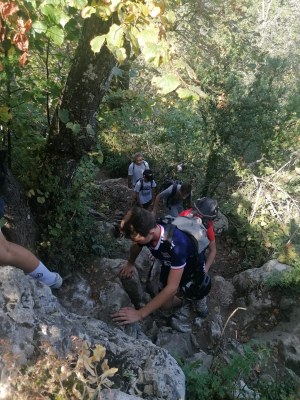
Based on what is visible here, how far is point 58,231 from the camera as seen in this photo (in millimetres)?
4625

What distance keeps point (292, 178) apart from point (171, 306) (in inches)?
183

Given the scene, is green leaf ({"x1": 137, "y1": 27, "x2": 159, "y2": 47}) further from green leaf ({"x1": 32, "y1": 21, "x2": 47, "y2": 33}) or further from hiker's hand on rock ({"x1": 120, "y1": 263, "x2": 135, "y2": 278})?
hiker's hand on rock ({"x1": 120, "y1": 263, "x2": 135, "y2": 278})

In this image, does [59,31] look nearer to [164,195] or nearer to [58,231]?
[58,231]

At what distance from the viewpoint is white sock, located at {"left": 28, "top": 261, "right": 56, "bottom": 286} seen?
329cm

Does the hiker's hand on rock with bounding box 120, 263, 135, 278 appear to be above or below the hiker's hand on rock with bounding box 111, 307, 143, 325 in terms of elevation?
below

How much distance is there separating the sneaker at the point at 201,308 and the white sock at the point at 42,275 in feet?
8.98

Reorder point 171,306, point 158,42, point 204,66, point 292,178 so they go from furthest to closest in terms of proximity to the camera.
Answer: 1. point 204,66
2. point 292,178
3. point 171,306
4. point 158,42

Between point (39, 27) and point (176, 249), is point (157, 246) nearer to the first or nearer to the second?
point (176, 249)

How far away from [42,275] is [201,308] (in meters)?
3.01

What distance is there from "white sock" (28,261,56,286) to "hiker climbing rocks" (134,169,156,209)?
4.35 meters

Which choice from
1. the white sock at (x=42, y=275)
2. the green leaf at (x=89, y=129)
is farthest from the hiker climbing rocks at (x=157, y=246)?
the green leaf at (x=89, y=129)

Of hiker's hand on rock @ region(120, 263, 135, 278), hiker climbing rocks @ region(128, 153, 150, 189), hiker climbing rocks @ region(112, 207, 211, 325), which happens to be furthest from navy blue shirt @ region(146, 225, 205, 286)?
hiker climbing rocks @ region(128, 153, 150, 189)

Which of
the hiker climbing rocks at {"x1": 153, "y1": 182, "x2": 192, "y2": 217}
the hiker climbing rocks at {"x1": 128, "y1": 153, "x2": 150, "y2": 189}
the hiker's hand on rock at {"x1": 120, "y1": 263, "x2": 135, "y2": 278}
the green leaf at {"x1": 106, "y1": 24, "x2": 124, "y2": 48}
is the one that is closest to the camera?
the green leaf at {"x1": 106, "y1": 24, "x2": 124, "y2": 48}

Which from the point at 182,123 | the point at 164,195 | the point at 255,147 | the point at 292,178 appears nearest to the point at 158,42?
the point at 164,195
